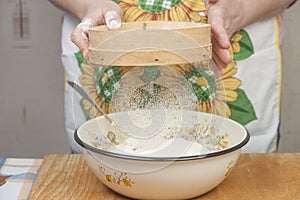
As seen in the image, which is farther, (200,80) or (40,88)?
(40,88)

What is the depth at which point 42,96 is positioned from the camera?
4.66 feet

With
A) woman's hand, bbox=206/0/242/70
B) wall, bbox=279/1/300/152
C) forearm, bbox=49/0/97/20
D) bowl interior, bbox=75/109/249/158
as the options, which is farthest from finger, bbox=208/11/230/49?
wall, bbox=279/1/300/152

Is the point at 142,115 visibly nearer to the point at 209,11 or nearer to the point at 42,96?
the point at 209,11

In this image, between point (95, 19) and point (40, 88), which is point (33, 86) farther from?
point (95, 19)

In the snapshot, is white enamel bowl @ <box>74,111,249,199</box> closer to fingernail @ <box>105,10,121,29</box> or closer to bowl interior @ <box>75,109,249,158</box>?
bowl interior @ <box>75,109,249,158</box>

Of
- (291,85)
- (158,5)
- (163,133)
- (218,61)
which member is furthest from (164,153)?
(291,85)

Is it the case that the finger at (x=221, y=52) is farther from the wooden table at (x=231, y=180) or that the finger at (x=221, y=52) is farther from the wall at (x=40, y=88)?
the wall at (x=40, y=88)

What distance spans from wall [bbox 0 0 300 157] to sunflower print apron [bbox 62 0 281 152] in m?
0.40

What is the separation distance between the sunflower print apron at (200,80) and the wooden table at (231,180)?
0.08m

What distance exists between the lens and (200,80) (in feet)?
2.34

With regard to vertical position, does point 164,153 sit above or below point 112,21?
below

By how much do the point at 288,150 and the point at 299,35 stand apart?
331 mm

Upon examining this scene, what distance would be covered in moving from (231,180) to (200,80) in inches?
5.9

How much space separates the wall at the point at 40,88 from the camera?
1.36 m
